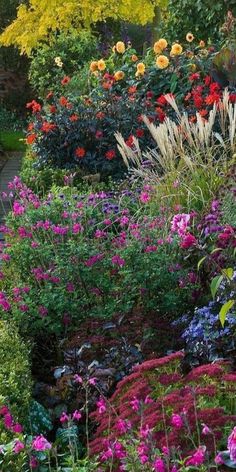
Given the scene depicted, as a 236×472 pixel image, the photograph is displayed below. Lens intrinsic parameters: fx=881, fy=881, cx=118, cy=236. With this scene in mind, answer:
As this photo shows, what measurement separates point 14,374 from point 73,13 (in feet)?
43.7

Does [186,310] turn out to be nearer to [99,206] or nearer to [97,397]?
[97,397]

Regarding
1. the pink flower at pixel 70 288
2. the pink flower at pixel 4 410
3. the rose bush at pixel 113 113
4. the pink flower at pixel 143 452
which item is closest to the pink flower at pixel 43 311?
the pink flower at pixel 70 288

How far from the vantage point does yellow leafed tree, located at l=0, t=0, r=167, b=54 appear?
15.4 meters

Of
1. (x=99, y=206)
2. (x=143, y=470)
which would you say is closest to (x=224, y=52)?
(x=99, y=206)

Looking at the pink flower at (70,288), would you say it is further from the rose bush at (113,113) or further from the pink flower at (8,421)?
the rose bush at (113,113)

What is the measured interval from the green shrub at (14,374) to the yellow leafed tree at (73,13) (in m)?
12.2

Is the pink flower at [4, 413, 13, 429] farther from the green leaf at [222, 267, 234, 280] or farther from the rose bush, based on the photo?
the rose bush

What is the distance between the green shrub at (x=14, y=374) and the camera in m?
3.10

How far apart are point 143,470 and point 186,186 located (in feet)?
10.4

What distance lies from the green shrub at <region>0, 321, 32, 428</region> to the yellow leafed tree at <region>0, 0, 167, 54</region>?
12232mm

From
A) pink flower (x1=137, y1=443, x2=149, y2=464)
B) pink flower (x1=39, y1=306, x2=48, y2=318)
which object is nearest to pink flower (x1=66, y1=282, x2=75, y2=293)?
pink flower (x1=39, y1=306, x2=48, y2=318)

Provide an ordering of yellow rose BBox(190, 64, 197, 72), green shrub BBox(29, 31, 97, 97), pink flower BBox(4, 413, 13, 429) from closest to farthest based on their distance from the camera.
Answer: pink flower BBox(4, 413, 13, 429) < yellow rose BBox(190, 64, 197, 72) < green shrub BBox(29, 31, 97, 97)

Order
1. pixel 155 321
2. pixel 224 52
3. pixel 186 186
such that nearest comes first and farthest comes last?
1. pixel 155 321
2. pixel 186 186
3. pixel 224 52

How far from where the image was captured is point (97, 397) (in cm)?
359
